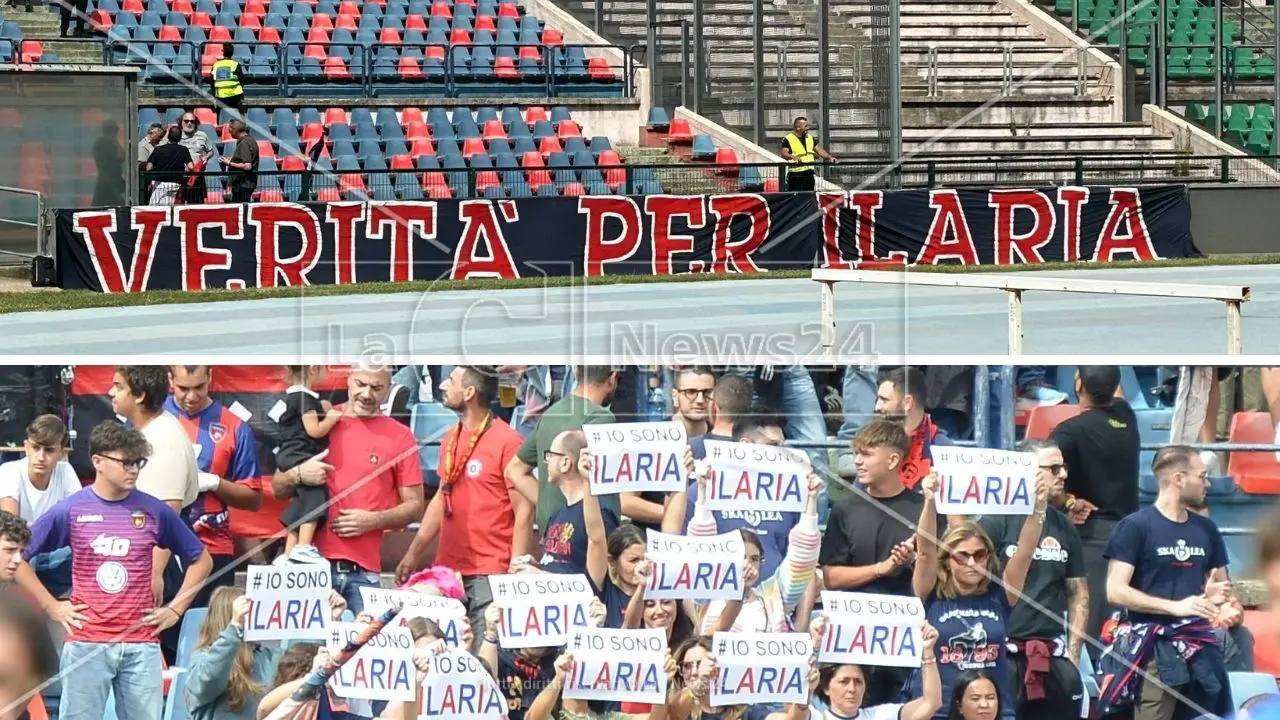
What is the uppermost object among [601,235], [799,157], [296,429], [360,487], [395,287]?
[799,157]

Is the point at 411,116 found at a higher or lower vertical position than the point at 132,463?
higher

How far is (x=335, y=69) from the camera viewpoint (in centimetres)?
2662

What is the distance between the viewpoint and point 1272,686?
5906 millimetres

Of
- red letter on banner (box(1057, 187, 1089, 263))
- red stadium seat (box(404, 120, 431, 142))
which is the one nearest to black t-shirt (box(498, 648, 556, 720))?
red letter on banner (box(1057, 187, 1089, 263))

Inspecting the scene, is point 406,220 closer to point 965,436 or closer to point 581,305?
point 581,305

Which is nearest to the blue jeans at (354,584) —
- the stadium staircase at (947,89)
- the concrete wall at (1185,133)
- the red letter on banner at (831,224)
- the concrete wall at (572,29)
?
the red letter on banner at (831,224)

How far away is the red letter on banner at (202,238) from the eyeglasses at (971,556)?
1606 centimetres

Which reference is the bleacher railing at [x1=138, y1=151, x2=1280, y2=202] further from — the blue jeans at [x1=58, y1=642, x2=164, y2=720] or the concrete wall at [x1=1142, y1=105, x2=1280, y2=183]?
the blue jeans at [x1=58, y1=642, x2=164, y2=720]

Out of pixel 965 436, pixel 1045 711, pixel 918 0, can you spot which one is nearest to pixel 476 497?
pixel 965 436

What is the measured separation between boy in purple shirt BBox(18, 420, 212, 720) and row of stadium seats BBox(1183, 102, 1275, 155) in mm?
27338

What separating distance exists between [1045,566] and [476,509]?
77.5 inches

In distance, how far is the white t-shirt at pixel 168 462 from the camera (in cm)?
616

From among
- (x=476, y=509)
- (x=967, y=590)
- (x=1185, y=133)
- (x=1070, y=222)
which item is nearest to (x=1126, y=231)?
(x=1070, y=222)

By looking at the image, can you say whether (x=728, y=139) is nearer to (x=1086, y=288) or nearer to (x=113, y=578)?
(x=1086, y=288)
